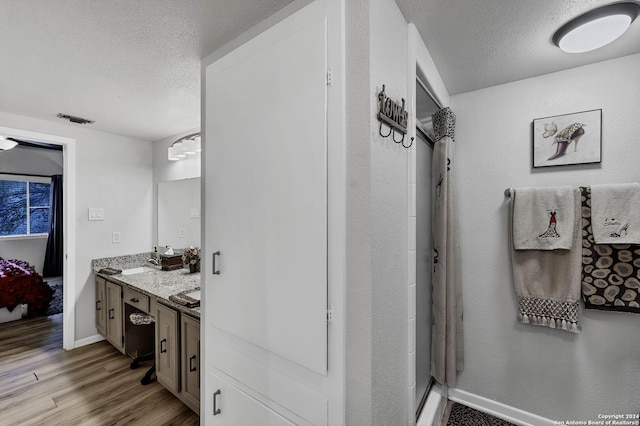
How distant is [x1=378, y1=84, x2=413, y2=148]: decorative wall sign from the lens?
3.22 feet

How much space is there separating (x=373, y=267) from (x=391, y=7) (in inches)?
39.1

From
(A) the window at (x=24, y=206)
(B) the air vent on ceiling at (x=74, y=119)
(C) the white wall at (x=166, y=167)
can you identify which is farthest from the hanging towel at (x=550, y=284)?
(A) the window at (x=24, y=206)

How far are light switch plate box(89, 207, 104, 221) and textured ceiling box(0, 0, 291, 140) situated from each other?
1.05 m

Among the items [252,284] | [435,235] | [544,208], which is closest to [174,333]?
[252,284]

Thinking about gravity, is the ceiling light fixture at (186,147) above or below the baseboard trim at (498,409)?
above

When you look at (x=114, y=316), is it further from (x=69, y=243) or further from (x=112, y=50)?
(x=112, y=50)

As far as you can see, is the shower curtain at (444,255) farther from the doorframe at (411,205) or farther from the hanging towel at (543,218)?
the doorframe at (411,205)

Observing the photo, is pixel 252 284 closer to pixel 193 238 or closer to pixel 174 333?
pixel 174 333

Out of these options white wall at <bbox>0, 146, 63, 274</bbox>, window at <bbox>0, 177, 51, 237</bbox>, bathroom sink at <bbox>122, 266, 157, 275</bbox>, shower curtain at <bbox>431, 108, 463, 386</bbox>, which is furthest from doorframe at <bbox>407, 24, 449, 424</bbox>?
window at <bbox>0, 177, 51, 237</bbox>

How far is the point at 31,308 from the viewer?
12.1ft

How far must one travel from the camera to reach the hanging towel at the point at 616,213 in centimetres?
144

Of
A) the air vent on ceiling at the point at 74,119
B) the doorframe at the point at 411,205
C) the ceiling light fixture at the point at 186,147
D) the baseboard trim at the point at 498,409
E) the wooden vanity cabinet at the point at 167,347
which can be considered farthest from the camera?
the ceiling light fixture at the point at 186,147

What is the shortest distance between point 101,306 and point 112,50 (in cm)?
264

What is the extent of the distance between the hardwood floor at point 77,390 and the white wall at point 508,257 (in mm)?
2119
